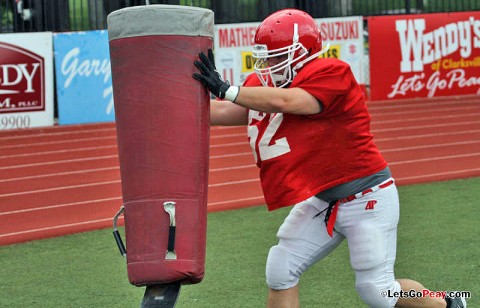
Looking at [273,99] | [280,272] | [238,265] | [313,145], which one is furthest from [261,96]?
[238,265]

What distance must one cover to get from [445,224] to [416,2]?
13169 mm

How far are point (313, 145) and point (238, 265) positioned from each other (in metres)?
2.85

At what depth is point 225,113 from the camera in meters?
5.46

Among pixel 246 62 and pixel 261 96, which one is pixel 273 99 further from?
pixel 246 62

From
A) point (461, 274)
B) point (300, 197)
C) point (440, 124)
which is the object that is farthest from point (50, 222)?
point (440, 124)

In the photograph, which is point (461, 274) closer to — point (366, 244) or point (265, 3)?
point (366, 244)

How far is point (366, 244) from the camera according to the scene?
5.14m

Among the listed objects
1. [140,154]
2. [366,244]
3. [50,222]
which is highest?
[140,154]

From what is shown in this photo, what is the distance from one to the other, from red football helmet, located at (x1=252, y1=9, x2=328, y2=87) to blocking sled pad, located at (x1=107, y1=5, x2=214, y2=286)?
17.0 inches

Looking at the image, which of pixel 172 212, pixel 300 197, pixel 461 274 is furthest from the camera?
pixel 461 274

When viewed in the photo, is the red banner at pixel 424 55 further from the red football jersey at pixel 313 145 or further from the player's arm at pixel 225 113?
the red football jersey at pixel 313 145

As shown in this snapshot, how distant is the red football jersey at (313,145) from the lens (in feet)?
16.8

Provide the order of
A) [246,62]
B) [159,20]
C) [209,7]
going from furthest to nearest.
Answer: [209,7]
[246,62]
[159,20]

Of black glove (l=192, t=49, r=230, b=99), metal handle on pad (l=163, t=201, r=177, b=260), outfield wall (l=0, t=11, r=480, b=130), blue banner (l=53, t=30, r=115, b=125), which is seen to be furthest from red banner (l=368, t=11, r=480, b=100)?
metal handle on pad (l=163, t=201, r=177, b=260)
